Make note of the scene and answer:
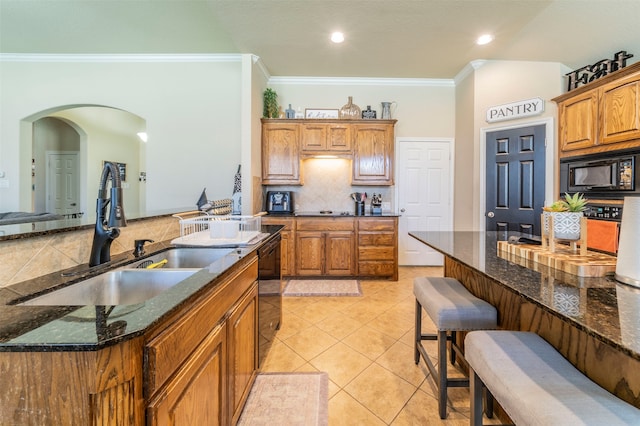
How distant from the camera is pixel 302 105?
4176 millimetres

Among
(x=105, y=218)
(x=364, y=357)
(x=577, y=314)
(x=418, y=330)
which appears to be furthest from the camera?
(x=364, y=357)

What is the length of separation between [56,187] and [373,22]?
677 cm

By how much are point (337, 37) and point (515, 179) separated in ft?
9.11

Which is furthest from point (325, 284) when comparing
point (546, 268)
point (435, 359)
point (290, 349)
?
point (546, 268)

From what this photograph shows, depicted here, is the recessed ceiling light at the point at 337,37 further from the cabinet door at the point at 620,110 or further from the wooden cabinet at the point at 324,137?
the cabinet door at the point at 620,110

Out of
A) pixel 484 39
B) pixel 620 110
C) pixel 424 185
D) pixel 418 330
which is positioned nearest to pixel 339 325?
pixel 418 330

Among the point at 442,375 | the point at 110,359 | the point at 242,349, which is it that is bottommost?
the point at 442,375

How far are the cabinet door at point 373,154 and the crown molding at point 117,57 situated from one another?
2.06m

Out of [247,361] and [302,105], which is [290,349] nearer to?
[247,361]

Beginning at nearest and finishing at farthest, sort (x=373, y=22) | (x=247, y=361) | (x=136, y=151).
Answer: (x=247, y=361) → (x=373, y=22) → (x=136, y=151)

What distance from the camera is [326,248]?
12.1 feet

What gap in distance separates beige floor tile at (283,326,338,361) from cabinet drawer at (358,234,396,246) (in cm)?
155

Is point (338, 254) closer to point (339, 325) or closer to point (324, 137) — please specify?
point (339, 325)

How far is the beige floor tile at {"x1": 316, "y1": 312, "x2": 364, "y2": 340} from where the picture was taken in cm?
236
